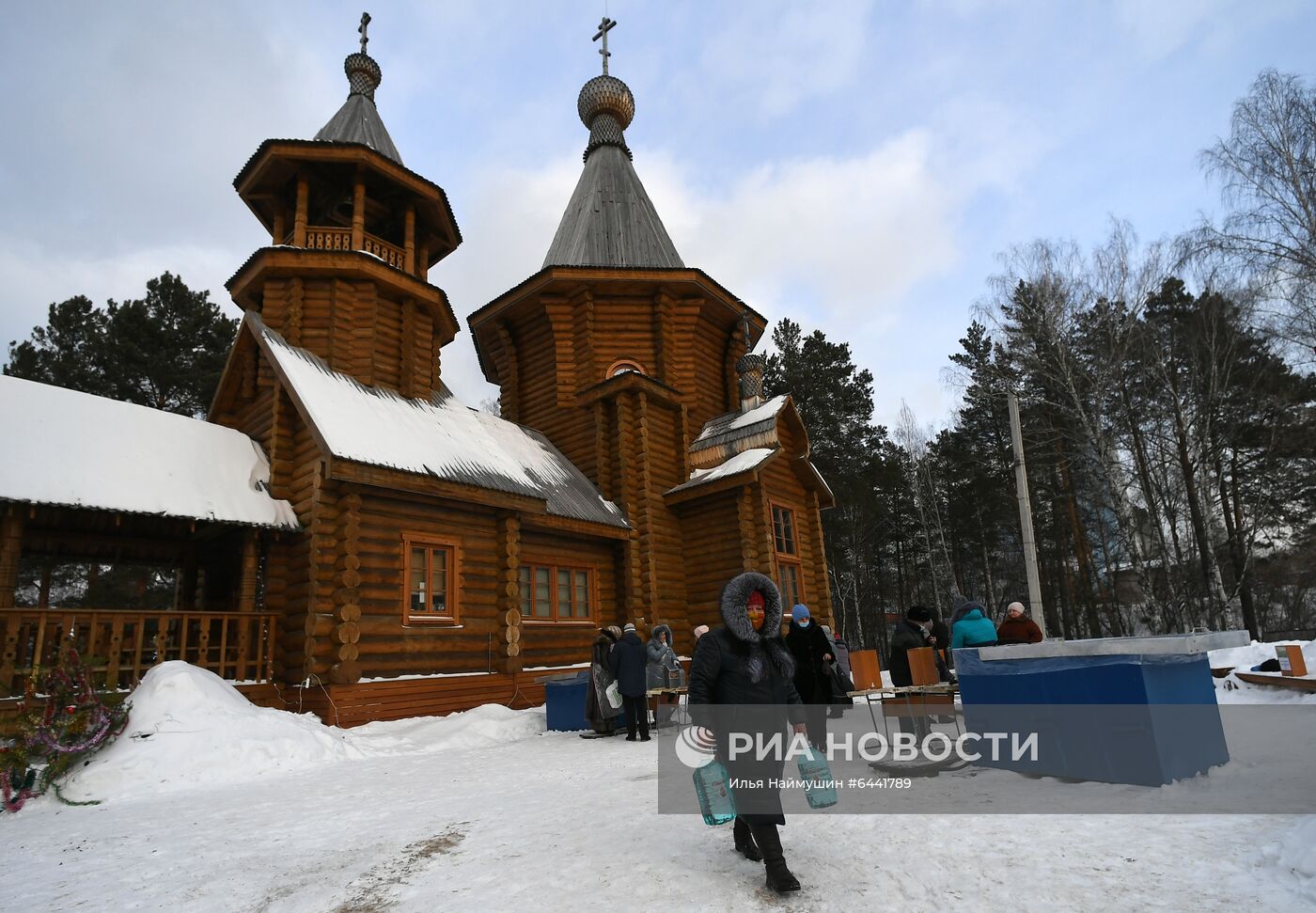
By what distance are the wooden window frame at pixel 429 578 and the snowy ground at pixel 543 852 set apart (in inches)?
154

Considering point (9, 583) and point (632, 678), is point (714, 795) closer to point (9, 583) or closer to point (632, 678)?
point (632, 678)

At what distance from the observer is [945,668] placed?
30.7ft

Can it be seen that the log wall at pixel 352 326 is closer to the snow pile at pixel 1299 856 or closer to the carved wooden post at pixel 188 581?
the carved wooden post at pixel 188 581

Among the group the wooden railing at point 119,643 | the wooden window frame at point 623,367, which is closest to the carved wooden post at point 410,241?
the wooden window frame at point 623,367

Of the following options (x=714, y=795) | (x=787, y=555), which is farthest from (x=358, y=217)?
(x=714, y=795)

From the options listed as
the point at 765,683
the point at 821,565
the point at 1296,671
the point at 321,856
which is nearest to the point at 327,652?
the point at 321,856

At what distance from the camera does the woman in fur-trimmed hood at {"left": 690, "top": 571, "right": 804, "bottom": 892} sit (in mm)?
3789

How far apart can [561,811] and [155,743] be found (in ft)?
15.4

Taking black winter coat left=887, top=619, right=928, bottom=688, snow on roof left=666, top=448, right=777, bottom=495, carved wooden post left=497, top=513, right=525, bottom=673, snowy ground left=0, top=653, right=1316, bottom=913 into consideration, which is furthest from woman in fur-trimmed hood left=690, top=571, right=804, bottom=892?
snow on roof left=666, top=448, right=777, bottom=495

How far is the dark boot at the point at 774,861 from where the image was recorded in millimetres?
3547

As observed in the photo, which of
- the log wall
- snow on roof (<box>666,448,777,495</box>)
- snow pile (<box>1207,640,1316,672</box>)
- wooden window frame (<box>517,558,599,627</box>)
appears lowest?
snow pile (<box>1207,640,1316,672</box>)

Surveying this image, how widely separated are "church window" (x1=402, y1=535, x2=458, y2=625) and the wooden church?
0.11ft

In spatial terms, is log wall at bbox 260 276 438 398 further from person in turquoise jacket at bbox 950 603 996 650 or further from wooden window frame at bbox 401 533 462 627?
person in turquoise jacket at bbox 950 603 996 650

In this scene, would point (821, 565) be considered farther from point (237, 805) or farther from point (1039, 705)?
point (237, 805)
